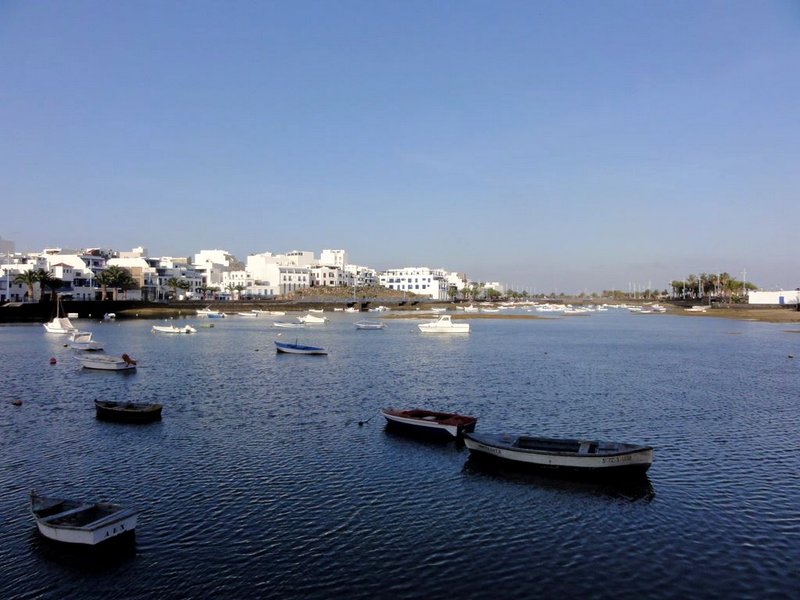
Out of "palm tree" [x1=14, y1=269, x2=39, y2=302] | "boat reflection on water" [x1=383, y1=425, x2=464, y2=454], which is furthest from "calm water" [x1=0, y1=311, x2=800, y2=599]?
"palm tree" [x1=14, y1=269, x2=39, y2=302]

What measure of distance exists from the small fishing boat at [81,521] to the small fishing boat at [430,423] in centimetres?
1649

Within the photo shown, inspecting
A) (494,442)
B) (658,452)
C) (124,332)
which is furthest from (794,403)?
(124,332)

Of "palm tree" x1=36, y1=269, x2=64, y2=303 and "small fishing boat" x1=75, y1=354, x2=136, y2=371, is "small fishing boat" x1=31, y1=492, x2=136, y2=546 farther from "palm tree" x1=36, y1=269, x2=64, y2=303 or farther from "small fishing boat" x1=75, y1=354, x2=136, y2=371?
"palm tree" x1=36, y1=269, x2=64, y2=303

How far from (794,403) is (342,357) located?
1754 inches

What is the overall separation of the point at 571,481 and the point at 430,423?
8849 millimetres

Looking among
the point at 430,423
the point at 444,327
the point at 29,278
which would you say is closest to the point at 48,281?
the point at 29,278

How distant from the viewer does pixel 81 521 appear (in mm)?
19406

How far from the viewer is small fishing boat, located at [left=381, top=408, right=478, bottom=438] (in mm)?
32334

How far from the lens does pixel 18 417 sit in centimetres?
3678

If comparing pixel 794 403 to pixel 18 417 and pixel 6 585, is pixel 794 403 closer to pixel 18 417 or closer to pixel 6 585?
pixel 6 585

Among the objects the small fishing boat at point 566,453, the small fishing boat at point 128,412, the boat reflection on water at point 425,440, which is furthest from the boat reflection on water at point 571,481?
the small fishing boat at point 128,412

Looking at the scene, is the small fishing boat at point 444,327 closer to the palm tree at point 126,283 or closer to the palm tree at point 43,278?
the palm tree at point 43,278

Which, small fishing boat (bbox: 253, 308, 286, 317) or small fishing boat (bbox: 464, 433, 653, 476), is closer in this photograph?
small fishing boat (bbox: 464, 433, 653, 476)

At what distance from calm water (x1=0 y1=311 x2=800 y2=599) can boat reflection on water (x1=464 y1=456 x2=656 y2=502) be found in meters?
0.13
